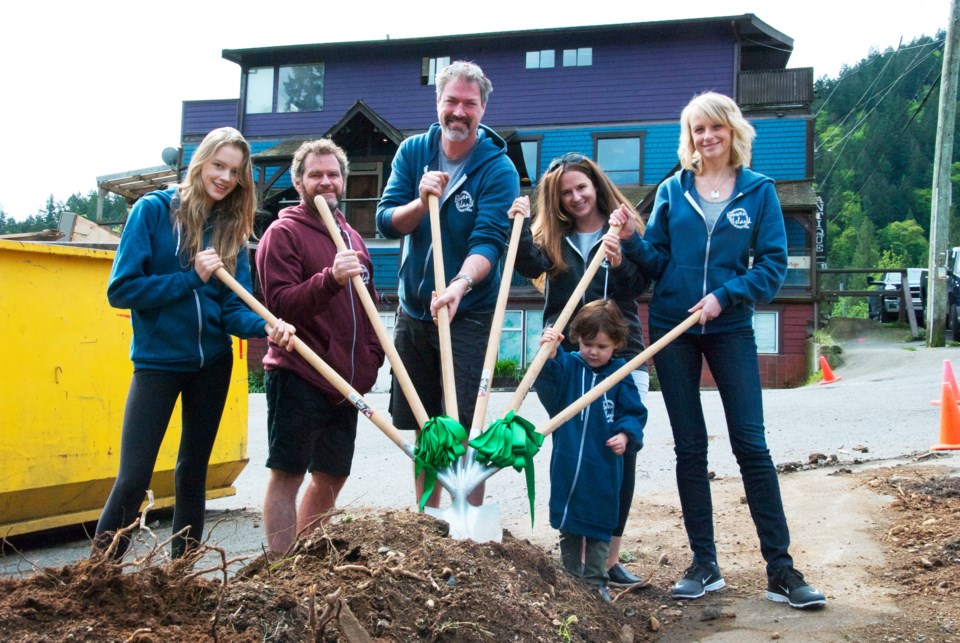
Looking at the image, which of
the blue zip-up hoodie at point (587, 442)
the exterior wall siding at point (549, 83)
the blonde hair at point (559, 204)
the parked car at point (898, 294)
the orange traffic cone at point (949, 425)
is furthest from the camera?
the parked car at point (898, 294)

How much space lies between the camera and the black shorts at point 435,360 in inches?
156

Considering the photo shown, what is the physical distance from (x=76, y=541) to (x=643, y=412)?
11.9ft

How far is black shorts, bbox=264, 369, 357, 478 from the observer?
3.68m

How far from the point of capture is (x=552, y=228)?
4.09 metres

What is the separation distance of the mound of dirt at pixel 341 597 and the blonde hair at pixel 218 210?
1.29 metres

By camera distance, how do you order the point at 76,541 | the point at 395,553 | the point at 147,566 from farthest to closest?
the point at 76,541 < the point at 395,553 < the point at 147,566

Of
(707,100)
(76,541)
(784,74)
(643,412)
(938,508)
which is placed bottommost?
(76,541)

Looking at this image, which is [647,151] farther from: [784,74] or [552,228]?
[552,228]

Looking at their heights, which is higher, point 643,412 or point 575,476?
point 643,412

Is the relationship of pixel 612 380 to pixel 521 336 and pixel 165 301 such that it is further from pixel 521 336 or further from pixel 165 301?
pixel 521 336

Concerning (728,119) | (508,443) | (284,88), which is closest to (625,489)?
(508,443)

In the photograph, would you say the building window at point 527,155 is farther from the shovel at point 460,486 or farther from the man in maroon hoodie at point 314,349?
the shovel at point 460,486

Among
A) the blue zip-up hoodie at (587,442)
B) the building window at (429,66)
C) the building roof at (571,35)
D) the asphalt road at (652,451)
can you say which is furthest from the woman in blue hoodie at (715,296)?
the building window at (429,66)

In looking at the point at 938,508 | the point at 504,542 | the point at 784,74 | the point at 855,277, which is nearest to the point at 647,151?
the point at 784,74
